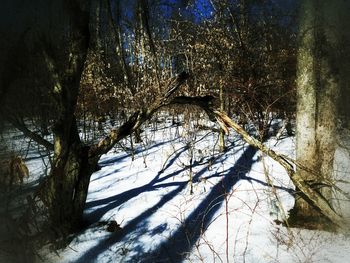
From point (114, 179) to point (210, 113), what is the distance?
2527 mm

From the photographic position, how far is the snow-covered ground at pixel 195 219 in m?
3.18

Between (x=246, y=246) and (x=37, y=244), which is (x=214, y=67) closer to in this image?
(x=246, y=246)

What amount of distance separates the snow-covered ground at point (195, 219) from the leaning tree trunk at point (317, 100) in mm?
406

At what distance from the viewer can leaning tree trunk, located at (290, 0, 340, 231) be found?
123 inches

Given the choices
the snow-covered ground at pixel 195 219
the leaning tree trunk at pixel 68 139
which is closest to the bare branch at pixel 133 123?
the leaning tree trunk at pixel 68 139

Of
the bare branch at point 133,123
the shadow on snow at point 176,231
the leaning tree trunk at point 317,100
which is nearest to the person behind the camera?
the leaning tree trunk at point 317,100

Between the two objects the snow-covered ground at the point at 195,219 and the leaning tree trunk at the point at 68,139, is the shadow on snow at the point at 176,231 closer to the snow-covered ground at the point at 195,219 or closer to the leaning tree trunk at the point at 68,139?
the snow-covered ground at the point at 195,219

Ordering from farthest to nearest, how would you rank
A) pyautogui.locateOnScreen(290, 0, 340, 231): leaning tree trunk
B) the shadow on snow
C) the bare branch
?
the bare branch < the shadow on snow < pyautogui.locateOnScreen(290, 0, 340, 231): leaning tree trunk

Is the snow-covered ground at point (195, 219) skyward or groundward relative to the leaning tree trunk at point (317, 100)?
groundward

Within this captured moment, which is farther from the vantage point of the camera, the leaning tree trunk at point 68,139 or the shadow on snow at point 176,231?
the shadow on snow at point 176,231

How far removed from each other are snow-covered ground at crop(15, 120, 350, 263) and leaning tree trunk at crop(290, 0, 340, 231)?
41cm

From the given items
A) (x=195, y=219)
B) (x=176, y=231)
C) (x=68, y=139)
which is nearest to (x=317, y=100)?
(x=195, y=219)

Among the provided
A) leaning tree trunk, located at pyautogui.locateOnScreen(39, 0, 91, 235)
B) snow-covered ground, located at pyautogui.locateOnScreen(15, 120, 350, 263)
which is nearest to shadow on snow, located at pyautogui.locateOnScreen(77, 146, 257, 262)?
snow-covered ground, located at pyautogui.locateOnScreen(15, 120, 350, 263)

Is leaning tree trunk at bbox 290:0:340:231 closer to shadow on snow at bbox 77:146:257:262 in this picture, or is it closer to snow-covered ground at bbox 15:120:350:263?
snow-covered ground at bbox 15:120:350:263
